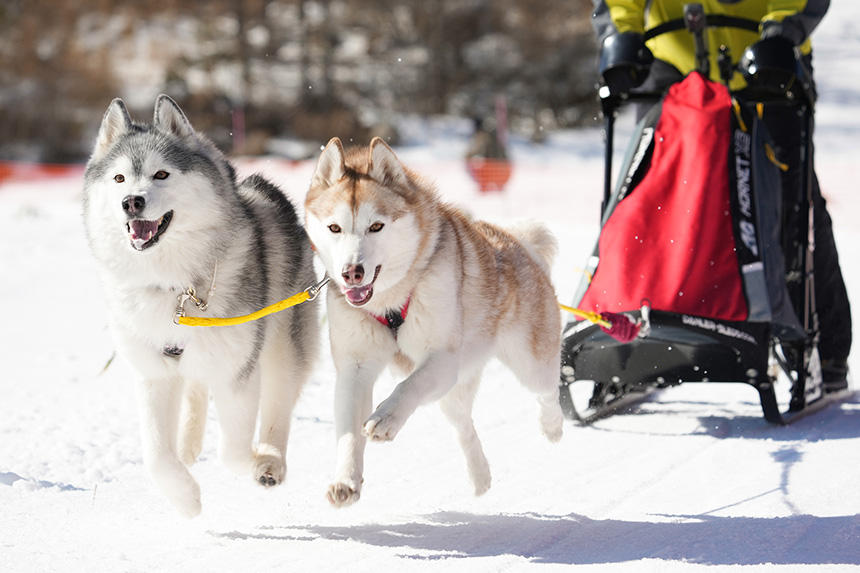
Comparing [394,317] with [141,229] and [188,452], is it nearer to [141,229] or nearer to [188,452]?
[141,229]

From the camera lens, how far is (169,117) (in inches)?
121

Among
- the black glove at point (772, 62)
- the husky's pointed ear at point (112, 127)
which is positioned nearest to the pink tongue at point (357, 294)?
the husky's pointed ear at point (112, 127)

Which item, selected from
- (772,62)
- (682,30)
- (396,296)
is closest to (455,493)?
(396,296)

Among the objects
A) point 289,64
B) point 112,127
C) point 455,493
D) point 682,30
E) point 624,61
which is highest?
point 682,30

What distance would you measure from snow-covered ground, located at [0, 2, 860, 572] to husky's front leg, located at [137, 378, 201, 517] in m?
0.12

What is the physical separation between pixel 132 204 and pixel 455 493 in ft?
4.64

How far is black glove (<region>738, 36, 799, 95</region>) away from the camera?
12.2ft

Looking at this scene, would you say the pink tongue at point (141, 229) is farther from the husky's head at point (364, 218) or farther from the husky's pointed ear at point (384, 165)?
the husky's pointed ear at point (384, 165)

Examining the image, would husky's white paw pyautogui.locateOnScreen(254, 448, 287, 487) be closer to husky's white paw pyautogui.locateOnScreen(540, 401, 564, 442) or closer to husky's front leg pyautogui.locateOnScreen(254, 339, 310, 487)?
husky's front leg pyautogui.locateOnScreen(254, 339, 310, 487)

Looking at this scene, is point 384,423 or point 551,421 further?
point 551,421

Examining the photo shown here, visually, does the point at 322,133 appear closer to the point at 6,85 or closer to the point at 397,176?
the point at 6,85

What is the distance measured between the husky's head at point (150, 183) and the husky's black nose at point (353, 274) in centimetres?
52

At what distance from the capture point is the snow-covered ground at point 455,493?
2.74 m

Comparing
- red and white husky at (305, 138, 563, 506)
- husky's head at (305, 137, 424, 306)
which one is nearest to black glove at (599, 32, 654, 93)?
red and white husky at (305, 138, 563, 506)
